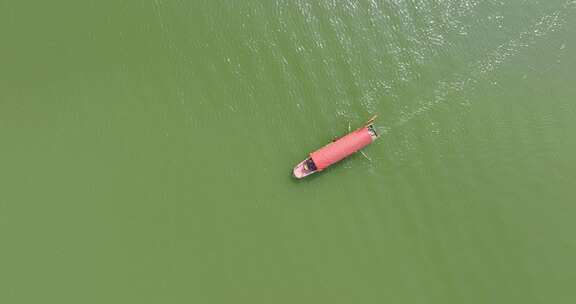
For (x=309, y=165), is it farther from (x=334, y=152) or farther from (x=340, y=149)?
(x=340, y=149)

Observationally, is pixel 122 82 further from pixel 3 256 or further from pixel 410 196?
pixel 410 196

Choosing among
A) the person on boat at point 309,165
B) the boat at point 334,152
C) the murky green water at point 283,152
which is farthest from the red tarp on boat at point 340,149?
the murky green water at point 283,152

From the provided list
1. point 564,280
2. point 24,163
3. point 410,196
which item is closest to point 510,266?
point 564,280

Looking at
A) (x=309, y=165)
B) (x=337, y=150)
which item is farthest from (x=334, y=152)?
(x=309, y=165)

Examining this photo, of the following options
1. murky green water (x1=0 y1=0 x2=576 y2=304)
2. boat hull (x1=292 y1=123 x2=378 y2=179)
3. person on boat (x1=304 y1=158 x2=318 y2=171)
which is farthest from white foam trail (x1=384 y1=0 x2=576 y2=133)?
person on boat (x1=304 y1=158 x2=318 y2=171)

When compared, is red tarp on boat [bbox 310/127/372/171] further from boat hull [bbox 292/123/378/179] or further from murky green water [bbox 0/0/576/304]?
murky green water [bbox 0/0/576/304]

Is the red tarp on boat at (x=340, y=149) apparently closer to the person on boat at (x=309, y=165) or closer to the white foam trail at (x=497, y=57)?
the person on boat at (x=309, y=165)
